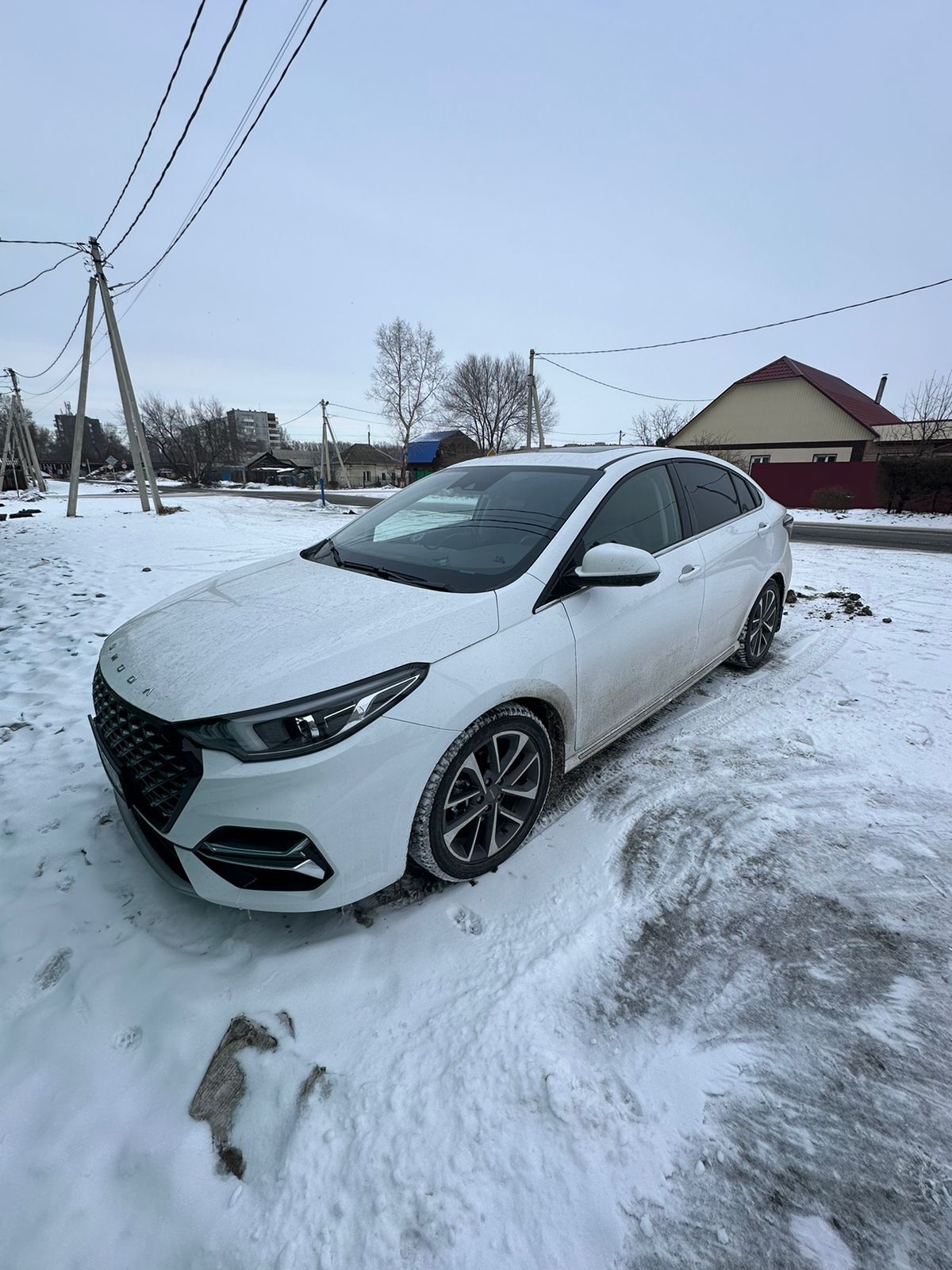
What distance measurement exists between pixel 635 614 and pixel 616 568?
17.2 inches

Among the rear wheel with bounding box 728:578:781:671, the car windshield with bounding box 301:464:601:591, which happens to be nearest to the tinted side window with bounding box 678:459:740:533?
the rear wheel with bounding box 728:578:781:671

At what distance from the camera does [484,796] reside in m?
2.03

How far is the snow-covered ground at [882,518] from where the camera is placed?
16391mm

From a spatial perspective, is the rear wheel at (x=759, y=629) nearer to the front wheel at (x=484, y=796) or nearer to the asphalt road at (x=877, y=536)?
the front wheel at (x=484, y=796)

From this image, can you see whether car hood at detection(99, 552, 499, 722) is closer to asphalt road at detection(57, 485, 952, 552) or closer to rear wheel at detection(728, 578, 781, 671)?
rear wheel at detection(728, 578, 781, 671)

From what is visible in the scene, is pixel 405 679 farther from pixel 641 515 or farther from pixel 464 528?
pixel 641 515

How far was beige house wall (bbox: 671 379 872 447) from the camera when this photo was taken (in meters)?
27.0

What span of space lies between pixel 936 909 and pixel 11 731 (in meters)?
4.34

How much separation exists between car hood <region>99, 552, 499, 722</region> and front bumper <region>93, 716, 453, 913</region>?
20cm

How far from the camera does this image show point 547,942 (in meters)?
1.84

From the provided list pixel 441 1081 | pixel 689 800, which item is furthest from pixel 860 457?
pixel 441 1081

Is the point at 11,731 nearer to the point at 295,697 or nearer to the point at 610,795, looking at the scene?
the point at 295,697

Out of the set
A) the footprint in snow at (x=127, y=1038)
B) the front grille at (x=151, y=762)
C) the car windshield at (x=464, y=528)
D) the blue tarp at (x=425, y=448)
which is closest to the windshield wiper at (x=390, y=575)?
the car windshield at (x=464, y=528)

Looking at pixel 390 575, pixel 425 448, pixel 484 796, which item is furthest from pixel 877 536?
pixel 425 448
